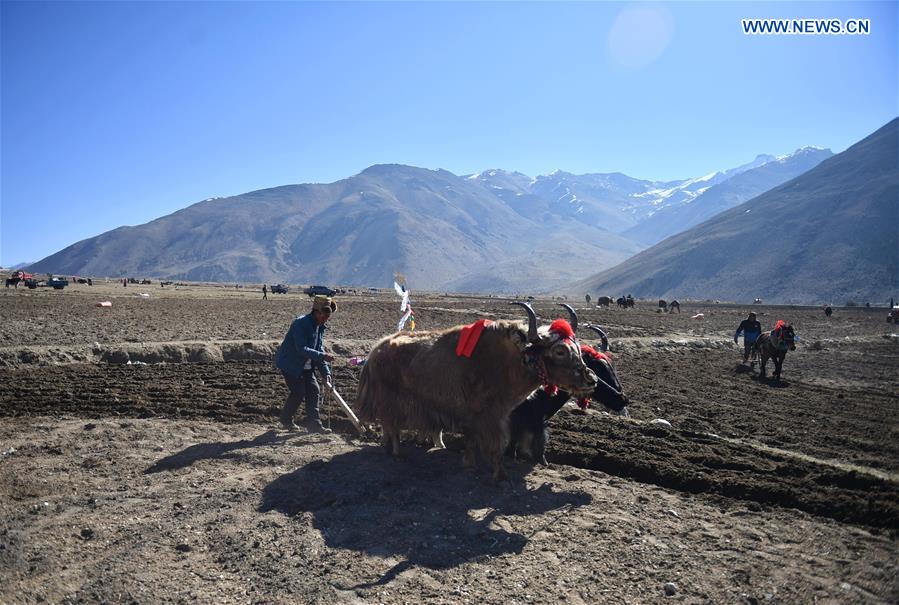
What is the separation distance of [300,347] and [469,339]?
2903 millimetres

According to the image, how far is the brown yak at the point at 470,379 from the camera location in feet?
20.8

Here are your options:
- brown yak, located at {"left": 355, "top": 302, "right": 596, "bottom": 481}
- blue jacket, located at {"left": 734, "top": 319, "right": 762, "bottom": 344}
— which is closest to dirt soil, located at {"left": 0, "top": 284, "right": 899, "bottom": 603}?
brown yak, located at {"left": 355, "top": 302, "right": 596, "bottom": 481}

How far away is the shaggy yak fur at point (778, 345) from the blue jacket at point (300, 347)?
12428mm

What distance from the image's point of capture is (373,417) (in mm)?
7531

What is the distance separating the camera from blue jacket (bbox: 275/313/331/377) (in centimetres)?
843

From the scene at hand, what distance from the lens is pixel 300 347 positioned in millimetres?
8406

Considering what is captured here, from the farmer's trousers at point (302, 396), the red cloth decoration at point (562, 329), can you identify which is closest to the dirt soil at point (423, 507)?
the farmer's trousers at point (302, 396)

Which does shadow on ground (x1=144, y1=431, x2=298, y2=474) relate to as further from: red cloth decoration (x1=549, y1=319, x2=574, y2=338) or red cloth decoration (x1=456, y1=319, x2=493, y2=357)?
red cloth decoration (x1=549, y1=319, x2=574, y2=338)

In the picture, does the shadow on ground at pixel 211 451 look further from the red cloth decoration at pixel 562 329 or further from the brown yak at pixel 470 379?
the red cloth decoration at pixel 562 329

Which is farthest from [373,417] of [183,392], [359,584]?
[183,392]

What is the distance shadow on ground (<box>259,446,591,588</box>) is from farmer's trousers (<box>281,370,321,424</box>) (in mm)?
1598

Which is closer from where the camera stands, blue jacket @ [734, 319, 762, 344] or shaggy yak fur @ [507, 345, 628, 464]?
shaggy yak fur @ [507, 345, 628, 464]

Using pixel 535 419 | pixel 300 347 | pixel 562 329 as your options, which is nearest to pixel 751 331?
pixel 535 419

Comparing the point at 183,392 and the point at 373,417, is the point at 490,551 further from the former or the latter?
the point at 183,392
